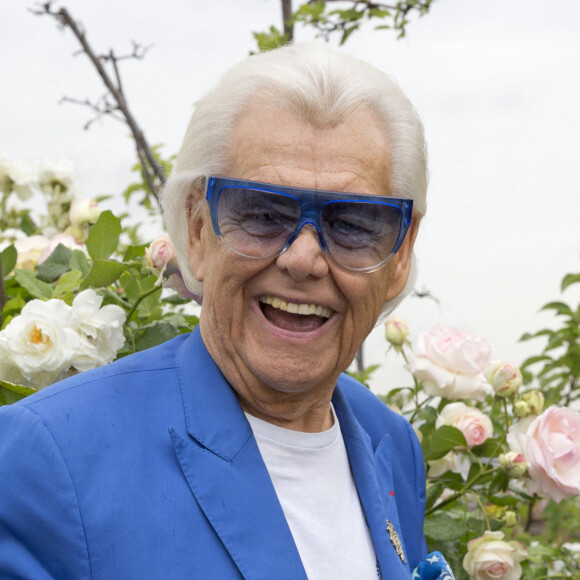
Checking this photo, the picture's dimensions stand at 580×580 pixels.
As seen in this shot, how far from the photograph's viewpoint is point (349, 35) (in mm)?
3902

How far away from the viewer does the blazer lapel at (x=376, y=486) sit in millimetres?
1890

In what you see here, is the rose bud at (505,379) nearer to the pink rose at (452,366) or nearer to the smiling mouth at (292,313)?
the pink rose at (452,366)

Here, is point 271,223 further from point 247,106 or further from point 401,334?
point 401,334

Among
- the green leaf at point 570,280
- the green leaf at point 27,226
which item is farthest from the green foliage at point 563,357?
the green leaf at point 27,226

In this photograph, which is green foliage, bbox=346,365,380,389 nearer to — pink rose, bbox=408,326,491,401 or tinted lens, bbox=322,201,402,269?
pink rose, bbox=408,326,491,401

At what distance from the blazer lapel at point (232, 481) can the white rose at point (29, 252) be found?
3.83ft

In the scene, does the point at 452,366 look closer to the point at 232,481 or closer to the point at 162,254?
the point at 162,254

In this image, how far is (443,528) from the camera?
98.7 inches

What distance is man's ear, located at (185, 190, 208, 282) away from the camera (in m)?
1.90

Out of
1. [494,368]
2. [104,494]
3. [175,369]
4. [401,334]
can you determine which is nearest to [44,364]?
[175,369]

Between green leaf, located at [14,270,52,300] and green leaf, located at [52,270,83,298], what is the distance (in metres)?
0.03

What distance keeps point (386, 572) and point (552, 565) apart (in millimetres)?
1698

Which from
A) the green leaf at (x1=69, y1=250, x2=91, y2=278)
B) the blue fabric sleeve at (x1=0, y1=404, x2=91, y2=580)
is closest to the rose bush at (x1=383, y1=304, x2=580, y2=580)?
the green leaf at (x1=69, y1=250, x2=91, y2=278)

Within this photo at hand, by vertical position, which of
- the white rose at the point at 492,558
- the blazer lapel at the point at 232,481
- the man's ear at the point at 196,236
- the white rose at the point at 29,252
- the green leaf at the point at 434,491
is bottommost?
the white rose at the point at 492,558
